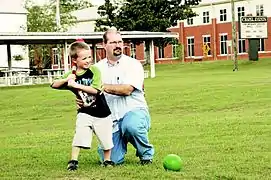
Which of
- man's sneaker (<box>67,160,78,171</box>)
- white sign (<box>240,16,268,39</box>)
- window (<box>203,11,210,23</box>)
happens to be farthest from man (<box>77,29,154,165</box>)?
window (<box>203,11,210,23</box>)

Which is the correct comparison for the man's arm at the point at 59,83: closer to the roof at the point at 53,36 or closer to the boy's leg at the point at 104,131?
the boy's leg at the point at 104,131

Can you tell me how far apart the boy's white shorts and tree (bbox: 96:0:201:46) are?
2214 inches

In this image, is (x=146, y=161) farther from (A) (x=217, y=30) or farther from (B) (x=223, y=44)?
(A) (x=217, y=30)

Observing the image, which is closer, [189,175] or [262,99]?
[189,175]

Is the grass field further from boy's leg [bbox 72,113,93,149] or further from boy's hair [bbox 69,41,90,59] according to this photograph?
boy's hair [bbox 69,41,90,59]

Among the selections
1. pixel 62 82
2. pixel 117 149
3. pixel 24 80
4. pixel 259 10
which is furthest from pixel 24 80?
pixel 62 82

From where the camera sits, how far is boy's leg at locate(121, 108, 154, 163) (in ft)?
29.7

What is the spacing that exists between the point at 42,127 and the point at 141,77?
31.7 feet

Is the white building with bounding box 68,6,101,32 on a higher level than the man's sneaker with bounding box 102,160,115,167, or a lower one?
higher

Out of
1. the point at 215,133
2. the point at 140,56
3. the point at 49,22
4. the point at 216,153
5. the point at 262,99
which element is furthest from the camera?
the point at 140,56

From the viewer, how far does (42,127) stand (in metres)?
18.6

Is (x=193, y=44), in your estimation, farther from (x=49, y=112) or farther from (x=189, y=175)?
(x=189, y=175)

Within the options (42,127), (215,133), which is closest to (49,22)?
(42,127)

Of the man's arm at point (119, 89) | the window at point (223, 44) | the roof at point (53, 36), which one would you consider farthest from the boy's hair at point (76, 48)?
the window at point (223, 44)
